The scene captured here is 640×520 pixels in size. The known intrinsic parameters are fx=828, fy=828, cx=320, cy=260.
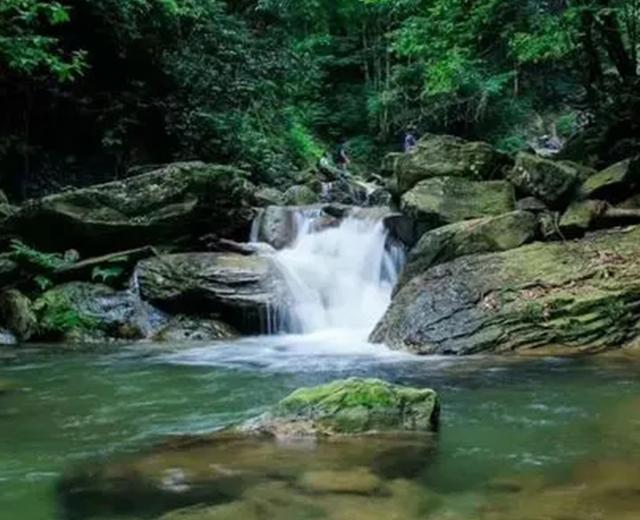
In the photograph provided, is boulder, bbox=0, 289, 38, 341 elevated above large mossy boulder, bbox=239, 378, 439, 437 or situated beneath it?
elevated above

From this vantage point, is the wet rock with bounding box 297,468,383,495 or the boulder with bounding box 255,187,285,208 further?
the boulder with bounding box 255,187,285,208

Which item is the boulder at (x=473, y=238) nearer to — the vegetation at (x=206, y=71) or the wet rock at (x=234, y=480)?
the vegetation at (x=206, y=71)

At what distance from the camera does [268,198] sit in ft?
50.5

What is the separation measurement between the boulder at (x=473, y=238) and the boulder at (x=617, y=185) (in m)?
1.01

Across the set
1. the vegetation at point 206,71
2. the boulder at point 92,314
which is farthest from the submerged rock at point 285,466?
the boulder at point 92,314

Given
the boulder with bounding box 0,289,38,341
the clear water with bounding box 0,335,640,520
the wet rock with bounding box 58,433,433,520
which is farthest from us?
the boulder with bounding box 0,289,38,341

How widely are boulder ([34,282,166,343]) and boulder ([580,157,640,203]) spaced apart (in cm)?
636

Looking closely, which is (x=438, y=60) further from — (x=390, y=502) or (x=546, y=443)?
(x=390, y=502)

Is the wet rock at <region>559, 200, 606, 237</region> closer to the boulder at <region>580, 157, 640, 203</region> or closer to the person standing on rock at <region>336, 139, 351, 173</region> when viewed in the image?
the boulder at <region>580, 157, 640, 203</region>

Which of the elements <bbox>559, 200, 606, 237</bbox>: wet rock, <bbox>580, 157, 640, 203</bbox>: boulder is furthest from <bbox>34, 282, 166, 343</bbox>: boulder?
<bbox>580, 157, 640, 203</bbox>: boulder

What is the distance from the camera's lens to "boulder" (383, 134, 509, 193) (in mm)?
12867

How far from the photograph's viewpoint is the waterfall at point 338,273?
1215cm

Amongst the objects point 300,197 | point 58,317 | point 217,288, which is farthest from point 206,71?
point 58,317

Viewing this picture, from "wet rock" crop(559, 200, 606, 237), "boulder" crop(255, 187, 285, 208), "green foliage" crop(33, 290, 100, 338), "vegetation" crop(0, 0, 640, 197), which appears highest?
"vegetation" crop(0, 0, 640, 197)
